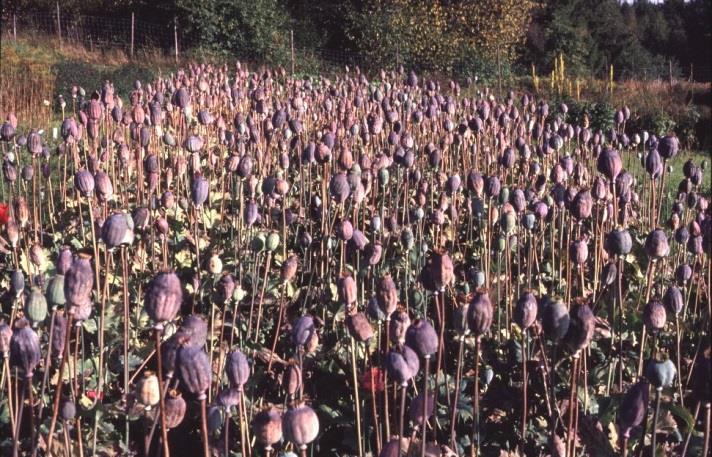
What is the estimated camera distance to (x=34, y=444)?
4.85 ft

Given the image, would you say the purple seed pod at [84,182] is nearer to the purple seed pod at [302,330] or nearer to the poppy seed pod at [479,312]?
the purple seed pod at [302,330]

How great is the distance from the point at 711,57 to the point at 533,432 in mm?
45512

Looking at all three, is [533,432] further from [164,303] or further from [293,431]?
[164,303]

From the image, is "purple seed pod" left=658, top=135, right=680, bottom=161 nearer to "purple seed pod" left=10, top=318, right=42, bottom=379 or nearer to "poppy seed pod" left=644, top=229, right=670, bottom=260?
"poppy seed pod" left=644, top=229, right=670, bottom=260

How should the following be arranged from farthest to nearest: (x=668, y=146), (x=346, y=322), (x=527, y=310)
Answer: (x=668, y=146)
(x=346, y=322)
(x=527, y=310)

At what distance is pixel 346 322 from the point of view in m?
1.66

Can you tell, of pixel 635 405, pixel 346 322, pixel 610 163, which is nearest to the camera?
pixel 635 405

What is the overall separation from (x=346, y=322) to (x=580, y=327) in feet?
1.71

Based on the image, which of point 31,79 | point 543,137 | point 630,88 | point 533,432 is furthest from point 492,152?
point 630,88

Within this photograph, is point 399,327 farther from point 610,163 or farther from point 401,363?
point 610,163

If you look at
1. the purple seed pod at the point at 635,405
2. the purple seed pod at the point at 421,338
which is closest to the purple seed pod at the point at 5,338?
the purple seed pod at the point at 421,338

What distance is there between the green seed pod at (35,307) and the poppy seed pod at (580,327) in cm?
102

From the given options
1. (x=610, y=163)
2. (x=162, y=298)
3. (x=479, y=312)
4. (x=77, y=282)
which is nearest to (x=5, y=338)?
(x=77, y=282)

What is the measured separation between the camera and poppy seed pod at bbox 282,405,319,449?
1.20 meters
